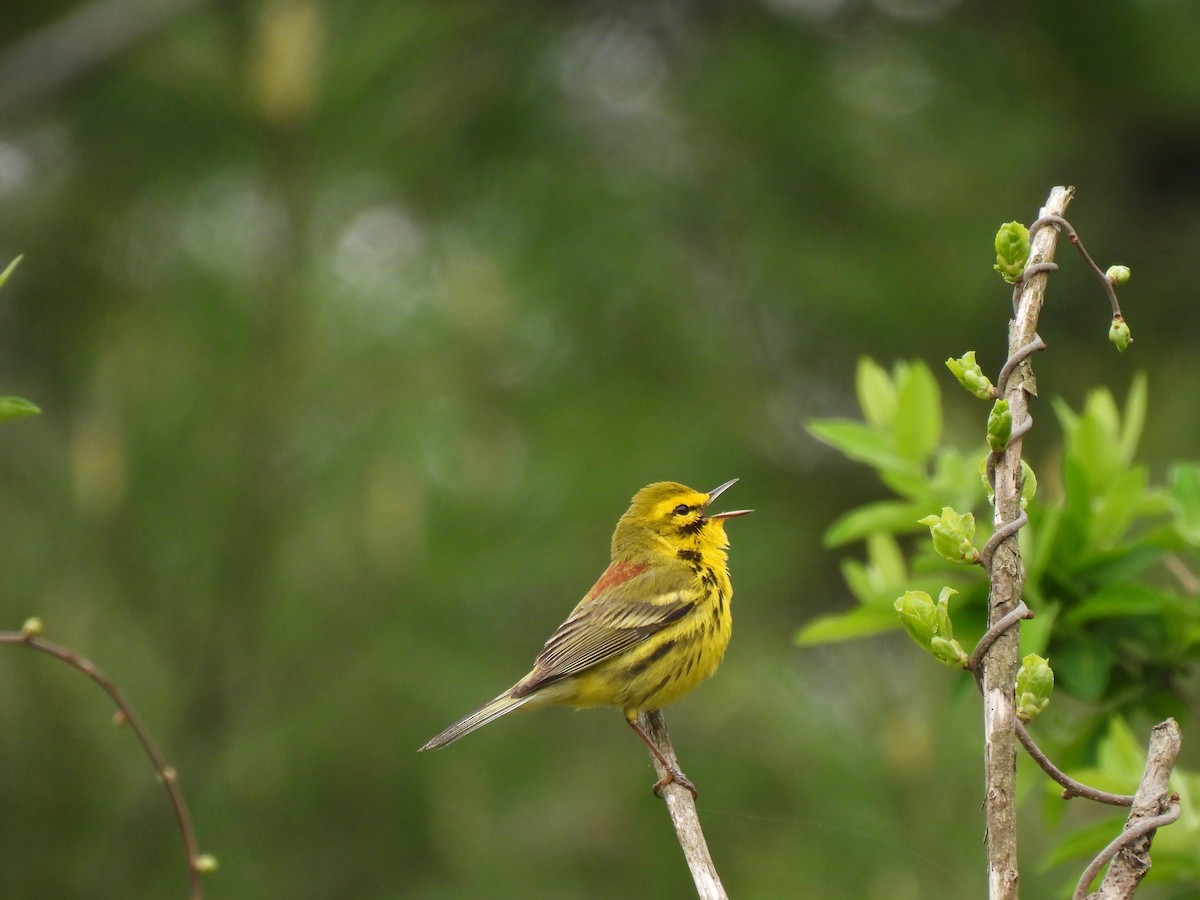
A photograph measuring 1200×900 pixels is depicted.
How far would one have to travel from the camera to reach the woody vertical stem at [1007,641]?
1.32 metres

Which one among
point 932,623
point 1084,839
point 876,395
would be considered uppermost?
point 876,395

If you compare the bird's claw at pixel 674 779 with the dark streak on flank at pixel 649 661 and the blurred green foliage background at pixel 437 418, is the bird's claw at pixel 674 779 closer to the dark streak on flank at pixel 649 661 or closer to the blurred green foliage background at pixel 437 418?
the dark streak on flank at pixel 649 661

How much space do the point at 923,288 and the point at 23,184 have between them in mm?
4036

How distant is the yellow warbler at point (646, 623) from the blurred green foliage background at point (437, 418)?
39.2 inches

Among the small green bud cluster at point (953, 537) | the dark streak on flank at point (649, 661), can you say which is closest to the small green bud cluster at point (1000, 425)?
the small green bud cluster at point (953, 537)

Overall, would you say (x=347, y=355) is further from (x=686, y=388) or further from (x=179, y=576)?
(x=686, y=388)

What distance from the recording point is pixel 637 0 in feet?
24.3

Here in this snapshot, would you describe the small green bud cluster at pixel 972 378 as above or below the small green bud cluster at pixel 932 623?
above

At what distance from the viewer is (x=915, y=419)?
8.82 ft

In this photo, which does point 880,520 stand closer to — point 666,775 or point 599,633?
point 666,775

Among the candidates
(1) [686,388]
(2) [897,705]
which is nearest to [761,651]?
(2) [897,705]

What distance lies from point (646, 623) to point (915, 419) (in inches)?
44.7

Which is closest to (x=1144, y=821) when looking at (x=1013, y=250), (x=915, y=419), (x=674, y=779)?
(x=1013, y=250)

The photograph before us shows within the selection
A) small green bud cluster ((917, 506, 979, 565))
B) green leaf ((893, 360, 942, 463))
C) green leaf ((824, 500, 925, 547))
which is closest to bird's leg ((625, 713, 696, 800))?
green leaf ((824, 500, 925, 547))
